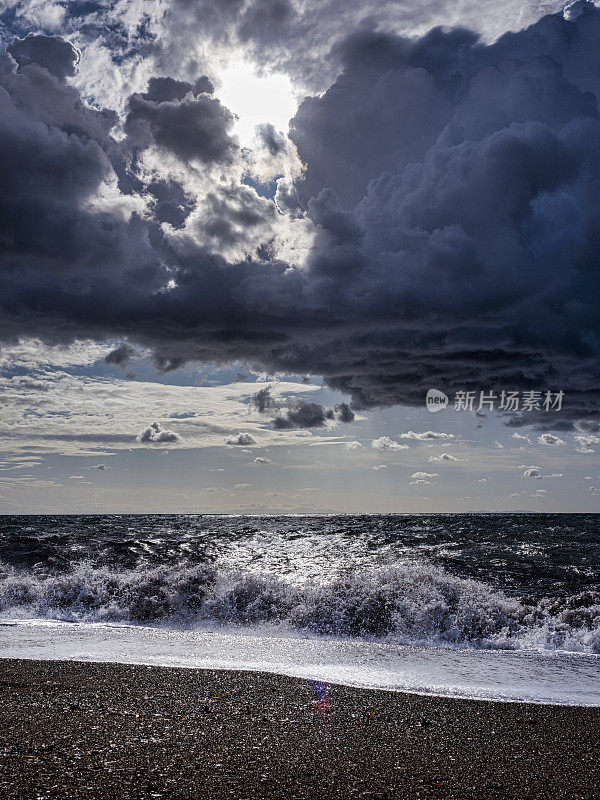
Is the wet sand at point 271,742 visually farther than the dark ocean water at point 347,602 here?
No

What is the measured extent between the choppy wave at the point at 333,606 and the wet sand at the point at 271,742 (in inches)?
185

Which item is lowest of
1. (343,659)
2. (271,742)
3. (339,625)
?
(339,625)

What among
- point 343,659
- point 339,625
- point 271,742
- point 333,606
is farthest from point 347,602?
point 271,742

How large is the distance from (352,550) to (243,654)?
69.3 ft

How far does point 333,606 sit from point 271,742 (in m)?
7.30

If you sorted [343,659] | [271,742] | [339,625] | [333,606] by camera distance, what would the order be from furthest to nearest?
1. [333,606]
2. [339,625]
3. [343,659]
4. [271,742]

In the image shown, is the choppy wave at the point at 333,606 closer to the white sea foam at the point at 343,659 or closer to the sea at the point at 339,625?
the sea at the point at 339,625

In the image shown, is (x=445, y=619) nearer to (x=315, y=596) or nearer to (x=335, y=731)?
(x=315, y=596)

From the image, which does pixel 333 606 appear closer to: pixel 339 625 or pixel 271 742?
pixel 339 625

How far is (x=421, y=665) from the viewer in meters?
8.10

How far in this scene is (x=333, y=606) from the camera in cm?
1166

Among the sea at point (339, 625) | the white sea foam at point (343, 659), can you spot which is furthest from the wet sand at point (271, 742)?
the sea at point (339, 625)

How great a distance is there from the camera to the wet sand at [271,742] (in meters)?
3.74

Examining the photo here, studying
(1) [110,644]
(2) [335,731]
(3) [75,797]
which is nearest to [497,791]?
(2) [335,731]
